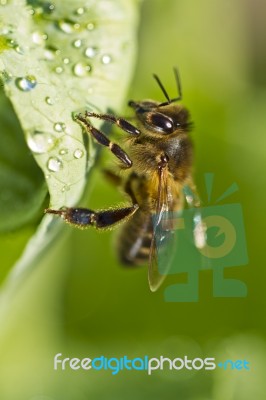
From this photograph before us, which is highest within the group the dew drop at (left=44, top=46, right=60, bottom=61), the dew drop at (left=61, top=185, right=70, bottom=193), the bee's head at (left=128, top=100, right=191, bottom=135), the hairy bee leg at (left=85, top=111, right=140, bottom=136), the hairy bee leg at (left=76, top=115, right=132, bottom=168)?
the bee's head at (left=128, top=100, right=191, bottom=135)

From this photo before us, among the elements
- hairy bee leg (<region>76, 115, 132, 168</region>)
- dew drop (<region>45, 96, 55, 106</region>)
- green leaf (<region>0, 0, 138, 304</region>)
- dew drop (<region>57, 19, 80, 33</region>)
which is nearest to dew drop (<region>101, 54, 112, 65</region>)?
green leaf (<region>0, 0, 138, 304</region>)

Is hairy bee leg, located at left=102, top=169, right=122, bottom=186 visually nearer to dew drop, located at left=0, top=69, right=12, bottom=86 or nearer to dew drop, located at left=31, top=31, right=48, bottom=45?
dew drop, located at left=31, top=31, right=48, bottom=45

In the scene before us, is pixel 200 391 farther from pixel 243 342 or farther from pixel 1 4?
pixel 1 4

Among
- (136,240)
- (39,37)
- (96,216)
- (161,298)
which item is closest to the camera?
(39,37)

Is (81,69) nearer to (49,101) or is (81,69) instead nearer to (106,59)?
(106,59)

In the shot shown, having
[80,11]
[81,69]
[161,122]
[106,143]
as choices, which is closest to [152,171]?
[161,122]

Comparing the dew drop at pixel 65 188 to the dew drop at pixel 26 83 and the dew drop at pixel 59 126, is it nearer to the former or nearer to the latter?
the dew drop at pixel 59 126
